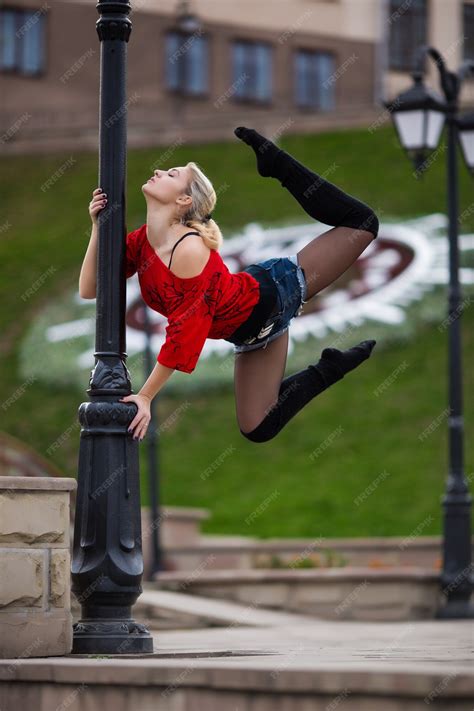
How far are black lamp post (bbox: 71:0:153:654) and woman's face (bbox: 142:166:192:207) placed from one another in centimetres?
32

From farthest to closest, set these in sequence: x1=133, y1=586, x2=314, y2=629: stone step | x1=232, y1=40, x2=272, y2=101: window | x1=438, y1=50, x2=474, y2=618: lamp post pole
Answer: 1. x1=232, y1=40, x2=272, y2=101: window
2. x1=438, y1=50, x2=474, y2=618: lamp post pole
3. x1=133, y1=586, x2=314, y2=629: stone step

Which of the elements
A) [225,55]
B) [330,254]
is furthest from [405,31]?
[330,254]

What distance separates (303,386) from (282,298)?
53cm

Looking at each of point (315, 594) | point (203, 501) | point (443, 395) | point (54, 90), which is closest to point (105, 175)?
point (315, 594)

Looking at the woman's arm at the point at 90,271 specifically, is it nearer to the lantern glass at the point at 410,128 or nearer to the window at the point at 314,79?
the lantern glass at the point at 410,128

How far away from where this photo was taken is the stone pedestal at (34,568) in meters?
7.69

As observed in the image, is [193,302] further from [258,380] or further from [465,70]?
[465,70]

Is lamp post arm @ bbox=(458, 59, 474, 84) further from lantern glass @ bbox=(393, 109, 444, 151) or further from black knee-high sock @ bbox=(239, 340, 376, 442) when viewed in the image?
black knee-high sock @ bbox=(239, 340, 376, 442)

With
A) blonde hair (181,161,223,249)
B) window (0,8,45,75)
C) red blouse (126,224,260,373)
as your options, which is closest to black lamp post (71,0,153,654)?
red blouse (126,224,260,373)

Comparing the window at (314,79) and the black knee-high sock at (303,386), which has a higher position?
the window at (314,79)

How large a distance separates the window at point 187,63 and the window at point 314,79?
4.28 metres

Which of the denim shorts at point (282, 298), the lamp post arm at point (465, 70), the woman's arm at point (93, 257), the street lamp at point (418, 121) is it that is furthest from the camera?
the lamp post arm at point (465, 70)

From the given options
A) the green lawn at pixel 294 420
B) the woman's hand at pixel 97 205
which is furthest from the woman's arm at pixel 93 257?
the green lawn at pixel 294 420

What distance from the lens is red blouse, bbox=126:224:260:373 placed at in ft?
24.8
